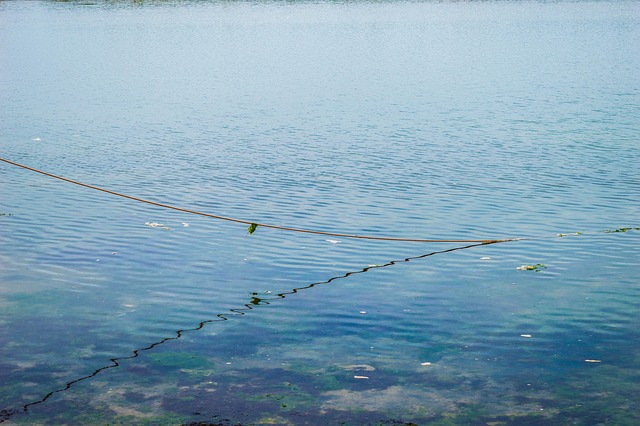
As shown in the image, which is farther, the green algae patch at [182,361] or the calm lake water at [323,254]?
the green algae patch at [182,361]

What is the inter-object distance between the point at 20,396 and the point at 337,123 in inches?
774

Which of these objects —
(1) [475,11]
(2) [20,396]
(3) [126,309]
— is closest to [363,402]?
(2) [20,396]

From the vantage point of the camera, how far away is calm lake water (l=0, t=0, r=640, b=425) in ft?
29.2

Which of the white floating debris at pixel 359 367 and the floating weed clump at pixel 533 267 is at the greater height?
the floating weed clump at pixel 533 267

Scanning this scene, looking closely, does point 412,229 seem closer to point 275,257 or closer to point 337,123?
point 275,257

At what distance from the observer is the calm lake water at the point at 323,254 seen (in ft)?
29.2

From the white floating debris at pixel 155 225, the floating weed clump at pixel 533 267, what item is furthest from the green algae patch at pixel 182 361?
the white floating debris at pixel 155 225

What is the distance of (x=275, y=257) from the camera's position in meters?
14.0

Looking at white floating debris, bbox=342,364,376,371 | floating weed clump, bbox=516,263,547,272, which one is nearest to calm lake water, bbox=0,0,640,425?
white floating debris, bbox=342,364,376,371

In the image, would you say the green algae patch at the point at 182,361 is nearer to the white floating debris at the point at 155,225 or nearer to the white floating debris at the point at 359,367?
the white floating debris at the point at 359,367

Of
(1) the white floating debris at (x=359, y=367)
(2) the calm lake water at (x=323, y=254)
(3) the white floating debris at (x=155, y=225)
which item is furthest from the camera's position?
(3) the white floating debris at (x=155, y=225)

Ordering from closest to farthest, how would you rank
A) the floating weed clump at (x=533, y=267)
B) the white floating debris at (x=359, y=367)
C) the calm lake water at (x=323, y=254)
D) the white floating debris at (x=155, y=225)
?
the calm lake water at (x=323, y=254) < the white floating debris at (x=359, y=367) < the floating weed clump at (x=533, y=267) < the white floating debris at (x=155, y=225)

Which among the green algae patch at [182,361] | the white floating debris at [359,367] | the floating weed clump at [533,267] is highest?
the floating weed clump at [533,267]

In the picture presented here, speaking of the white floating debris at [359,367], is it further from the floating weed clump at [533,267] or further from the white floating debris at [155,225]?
the white floating debris at [155,225]
